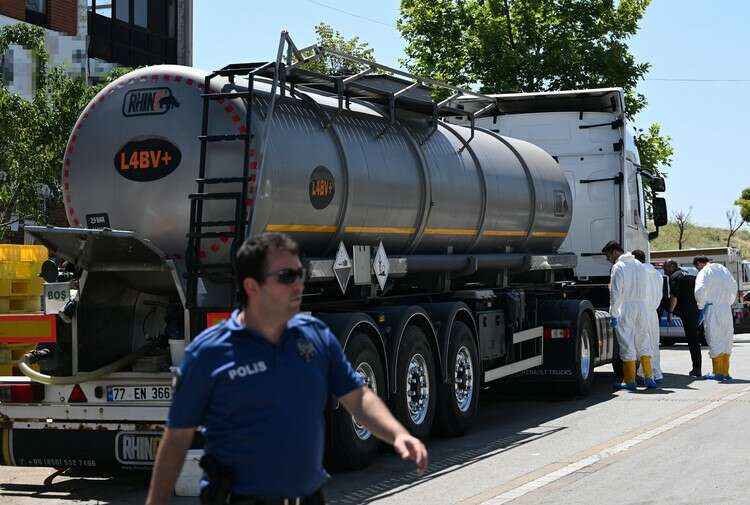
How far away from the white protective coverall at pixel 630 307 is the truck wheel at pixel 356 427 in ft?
22.5

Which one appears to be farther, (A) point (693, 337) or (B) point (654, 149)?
(B) point (654, 149)

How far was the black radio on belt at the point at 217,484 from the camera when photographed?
13.8ft

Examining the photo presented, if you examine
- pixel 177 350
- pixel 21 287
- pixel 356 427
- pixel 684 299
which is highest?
pixel 21 287

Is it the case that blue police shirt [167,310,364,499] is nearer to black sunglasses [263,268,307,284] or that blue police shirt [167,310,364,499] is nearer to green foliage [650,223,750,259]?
black sunglasses [263,268,307,284]

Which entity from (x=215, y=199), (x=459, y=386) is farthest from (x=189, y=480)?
(x=459, y=386)

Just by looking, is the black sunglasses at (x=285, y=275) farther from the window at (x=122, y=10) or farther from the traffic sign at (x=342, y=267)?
the window at (x=122, y=10)

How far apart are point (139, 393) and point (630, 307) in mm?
9309

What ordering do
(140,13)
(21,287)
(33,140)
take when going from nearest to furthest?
1. (21,287)
2. (33,140)
3. (140,13)

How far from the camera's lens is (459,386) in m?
12.2

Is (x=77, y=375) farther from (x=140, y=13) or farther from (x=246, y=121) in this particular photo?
(x=140, y=13)

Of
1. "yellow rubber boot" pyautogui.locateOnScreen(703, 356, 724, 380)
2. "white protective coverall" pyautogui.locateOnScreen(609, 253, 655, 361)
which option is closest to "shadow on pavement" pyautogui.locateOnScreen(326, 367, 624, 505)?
"white protective coverall" pyautogui.locateOnScreen(609, 253, 655, 361)

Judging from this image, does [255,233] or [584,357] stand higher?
[255,233]

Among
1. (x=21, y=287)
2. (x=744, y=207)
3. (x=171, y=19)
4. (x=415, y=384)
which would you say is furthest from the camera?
(x=744, y=207)

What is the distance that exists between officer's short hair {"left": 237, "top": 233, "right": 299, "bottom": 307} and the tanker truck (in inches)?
181
